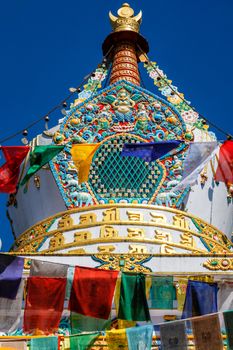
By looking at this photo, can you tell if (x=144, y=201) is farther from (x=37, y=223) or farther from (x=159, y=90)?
(x=159, y=90)

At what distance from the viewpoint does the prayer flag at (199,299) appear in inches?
387

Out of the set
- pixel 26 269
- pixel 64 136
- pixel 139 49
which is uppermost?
pixel 139 49

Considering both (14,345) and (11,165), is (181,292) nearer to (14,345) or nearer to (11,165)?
(14,345)

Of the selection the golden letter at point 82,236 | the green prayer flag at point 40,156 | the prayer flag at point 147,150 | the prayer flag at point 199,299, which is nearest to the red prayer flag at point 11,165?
the green prayer flag at point 40,156

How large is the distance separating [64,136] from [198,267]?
4.63 meters

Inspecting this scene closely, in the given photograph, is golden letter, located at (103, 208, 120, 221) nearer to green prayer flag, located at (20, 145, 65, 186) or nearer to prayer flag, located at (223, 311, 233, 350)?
green prayer flag, located at (20, 145, 65, 186)

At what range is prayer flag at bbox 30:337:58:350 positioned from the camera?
917 cm

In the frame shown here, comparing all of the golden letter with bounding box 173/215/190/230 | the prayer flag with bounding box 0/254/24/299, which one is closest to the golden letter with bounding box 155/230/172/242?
the golden letter with bounding box 173/215/190/230

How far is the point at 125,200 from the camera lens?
14.2 m

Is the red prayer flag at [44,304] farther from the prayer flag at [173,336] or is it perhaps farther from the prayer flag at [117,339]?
the prayer flag at [173,336]

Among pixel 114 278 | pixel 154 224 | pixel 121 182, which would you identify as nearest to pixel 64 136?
pixel 121 182

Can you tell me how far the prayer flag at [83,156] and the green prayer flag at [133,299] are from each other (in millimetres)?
4006

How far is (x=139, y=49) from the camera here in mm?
19297

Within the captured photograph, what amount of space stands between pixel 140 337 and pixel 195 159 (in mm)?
4980
